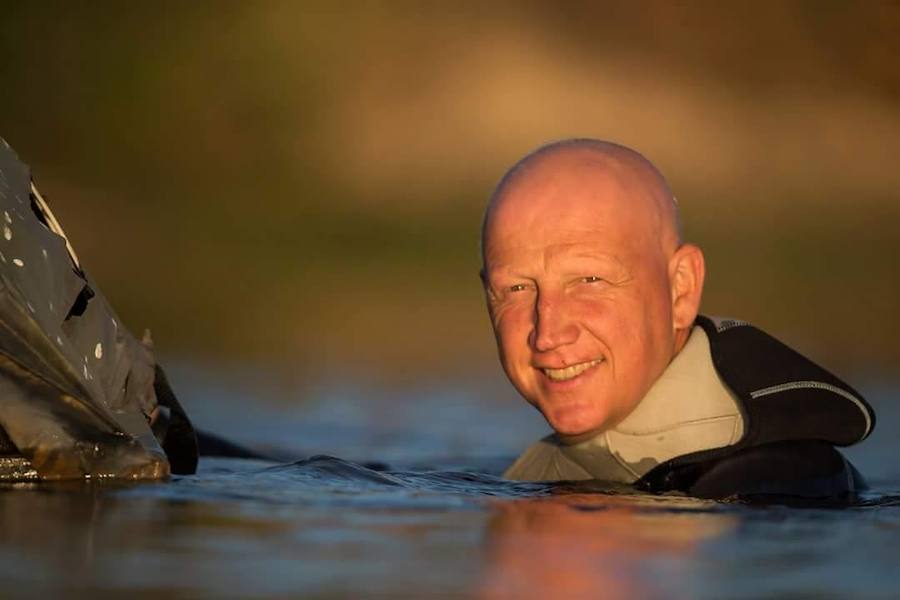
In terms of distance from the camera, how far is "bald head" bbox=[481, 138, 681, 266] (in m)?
5.81

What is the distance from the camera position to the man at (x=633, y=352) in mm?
5719

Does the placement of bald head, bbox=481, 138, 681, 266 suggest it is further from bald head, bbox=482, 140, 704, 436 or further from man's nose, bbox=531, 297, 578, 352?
man's nose, bbox=531, 297, 578, 352

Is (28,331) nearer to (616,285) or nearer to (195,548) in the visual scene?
(195,548)

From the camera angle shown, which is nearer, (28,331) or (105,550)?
(105,550)

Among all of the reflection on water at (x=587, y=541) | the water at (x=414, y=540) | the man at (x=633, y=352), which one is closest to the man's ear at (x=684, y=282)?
the man at (x=633, y=352)

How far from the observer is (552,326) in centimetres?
571

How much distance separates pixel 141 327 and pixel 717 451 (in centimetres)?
892

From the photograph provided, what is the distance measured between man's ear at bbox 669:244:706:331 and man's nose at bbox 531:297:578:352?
404 millimetres

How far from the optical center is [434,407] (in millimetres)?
10648

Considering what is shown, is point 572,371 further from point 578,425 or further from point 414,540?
point 414,540

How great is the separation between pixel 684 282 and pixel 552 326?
0.51 meters

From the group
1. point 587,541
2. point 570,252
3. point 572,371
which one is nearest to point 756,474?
point 572,371

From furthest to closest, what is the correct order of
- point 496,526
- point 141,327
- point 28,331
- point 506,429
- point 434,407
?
point 141,327, point 434,407, point 506,429, point 28,331, point 496,526

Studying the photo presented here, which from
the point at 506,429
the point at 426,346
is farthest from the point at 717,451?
the point at 426,346
